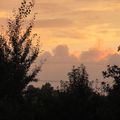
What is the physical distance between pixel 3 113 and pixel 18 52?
14.1ft

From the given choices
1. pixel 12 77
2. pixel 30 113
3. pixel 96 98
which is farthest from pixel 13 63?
pixel 96 98

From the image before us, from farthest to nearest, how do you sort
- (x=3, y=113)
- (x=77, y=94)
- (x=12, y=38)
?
(x=12, y=38) < (x=77, y=94) < (x=3, y=113)

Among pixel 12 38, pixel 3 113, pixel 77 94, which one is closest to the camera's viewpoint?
pixel 3 113

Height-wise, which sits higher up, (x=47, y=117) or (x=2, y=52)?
(x=2, y=52)

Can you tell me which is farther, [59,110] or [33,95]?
[33,95]

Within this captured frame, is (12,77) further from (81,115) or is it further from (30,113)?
(81,115)

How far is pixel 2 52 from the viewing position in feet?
92.8

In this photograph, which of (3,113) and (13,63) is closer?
(3,113)

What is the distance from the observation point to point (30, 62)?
28.2 m

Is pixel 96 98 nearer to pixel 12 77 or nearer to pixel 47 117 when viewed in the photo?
pixel 47 117

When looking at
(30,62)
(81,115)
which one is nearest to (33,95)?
(30,62)

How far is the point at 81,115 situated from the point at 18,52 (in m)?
4.93

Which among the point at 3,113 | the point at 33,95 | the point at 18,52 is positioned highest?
the point at 18,52

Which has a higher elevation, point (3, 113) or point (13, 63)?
point (13, 63)
